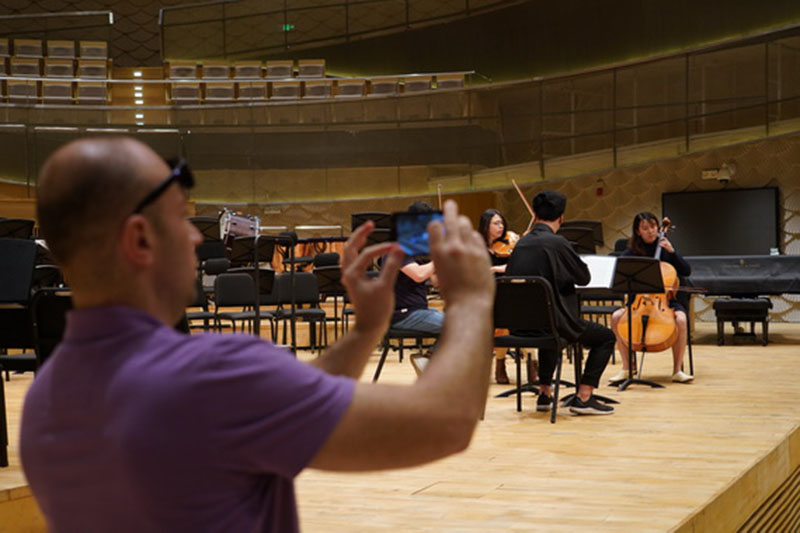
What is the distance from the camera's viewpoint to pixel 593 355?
4770 millimetres

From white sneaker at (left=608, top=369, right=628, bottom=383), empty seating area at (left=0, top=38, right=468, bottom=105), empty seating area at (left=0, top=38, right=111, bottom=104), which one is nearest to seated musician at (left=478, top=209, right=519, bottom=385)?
white sneaker at (left=608, top=369, right=628, bottom=383)

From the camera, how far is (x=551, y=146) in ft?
38.9

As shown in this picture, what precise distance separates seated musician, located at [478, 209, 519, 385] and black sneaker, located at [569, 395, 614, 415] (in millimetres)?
1180

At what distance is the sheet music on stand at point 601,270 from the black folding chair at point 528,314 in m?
0.62

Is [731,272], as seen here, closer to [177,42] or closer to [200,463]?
[200,463]

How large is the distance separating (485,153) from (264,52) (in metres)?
4.42

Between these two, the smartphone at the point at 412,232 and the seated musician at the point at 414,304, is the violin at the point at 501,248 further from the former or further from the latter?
the smartphone at the point at 412,232

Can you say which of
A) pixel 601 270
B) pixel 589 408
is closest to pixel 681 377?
pixel 601 270

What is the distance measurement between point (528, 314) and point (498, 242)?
62.1 inches

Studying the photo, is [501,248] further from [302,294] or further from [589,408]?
[302,294]

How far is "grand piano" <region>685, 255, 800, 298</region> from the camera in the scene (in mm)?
8172

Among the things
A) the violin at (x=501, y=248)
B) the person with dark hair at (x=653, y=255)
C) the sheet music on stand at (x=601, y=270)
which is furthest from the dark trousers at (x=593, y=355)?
the violin at (x=501, y=248)

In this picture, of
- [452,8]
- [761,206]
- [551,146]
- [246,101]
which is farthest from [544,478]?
[452,8]

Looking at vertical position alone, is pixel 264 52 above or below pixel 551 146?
above
